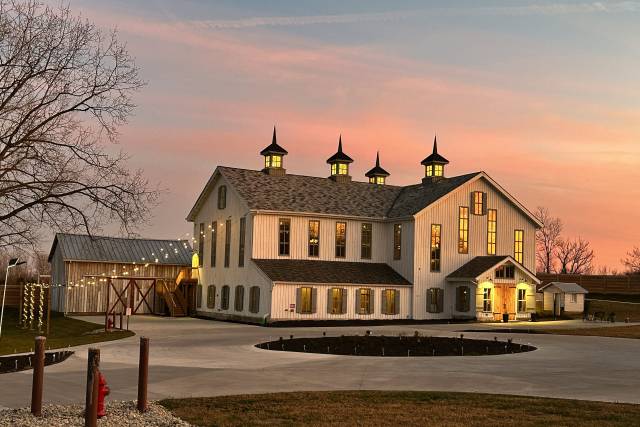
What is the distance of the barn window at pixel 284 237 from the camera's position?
46.1 meters

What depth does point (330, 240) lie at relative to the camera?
47969mm

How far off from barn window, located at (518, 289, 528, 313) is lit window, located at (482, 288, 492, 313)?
2.58 m

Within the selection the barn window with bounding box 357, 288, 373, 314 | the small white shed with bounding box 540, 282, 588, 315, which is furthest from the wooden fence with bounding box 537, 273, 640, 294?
the barn window with bounding box 357, 288, 373, 314

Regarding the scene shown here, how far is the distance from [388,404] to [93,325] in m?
28.6

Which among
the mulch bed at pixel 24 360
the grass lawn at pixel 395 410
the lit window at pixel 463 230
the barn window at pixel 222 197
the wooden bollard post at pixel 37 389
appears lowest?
the mulch bed at pixel 24 360

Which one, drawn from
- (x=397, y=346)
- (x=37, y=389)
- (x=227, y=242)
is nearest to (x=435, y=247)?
(x=227, y=242)

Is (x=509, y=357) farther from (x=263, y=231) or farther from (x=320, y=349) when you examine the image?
(x=263, y=231)

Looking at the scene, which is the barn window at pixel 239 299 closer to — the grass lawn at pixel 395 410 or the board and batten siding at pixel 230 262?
the board and batten siding at pixel 230 262

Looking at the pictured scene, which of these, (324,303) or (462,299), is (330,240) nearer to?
(324,303)

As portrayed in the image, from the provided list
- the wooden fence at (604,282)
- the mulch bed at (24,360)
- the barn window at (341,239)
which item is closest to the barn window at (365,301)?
the barn window at (341,239)

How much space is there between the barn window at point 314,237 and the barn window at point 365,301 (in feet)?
13.0

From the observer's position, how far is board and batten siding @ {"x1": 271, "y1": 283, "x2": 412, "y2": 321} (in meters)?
42.2

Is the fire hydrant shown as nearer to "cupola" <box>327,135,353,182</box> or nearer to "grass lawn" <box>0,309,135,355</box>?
"grass lawn" <box>0,309,135,355</box>

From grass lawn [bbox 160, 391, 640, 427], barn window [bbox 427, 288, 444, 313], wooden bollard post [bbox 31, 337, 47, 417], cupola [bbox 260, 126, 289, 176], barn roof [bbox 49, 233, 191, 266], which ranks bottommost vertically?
grass lawn [bbox 160, 391, 640, 427]
